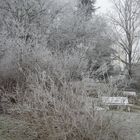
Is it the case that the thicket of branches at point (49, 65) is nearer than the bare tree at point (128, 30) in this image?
Yes

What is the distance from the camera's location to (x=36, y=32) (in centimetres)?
1034

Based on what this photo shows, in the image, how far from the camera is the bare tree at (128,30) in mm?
21625

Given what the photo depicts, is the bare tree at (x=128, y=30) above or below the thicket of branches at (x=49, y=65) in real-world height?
above

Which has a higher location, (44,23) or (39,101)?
(44,23)

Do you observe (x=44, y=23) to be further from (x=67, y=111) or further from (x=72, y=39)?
(x=67, y=111)

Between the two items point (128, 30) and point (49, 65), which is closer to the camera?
point (49, 65)

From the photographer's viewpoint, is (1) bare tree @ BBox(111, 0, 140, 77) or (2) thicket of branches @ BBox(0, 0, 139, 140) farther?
(1) bare tree @ BBox(111, 0, 140, 77)

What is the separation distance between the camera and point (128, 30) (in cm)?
2172

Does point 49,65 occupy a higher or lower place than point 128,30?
lower

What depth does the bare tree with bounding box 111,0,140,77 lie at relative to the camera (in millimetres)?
21625

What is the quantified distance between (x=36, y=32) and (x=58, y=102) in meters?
6.66

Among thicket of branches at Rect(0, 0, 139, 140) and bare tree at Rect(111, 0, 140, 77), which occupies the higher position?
bare tree at Rect(111, 0, 140, 77)

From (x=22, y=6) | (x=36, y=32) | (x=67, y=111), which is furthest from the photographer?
(x=22, y=6)

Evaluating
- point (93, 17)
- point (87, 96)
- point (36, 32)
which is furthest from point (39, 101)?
point (93, 17)
